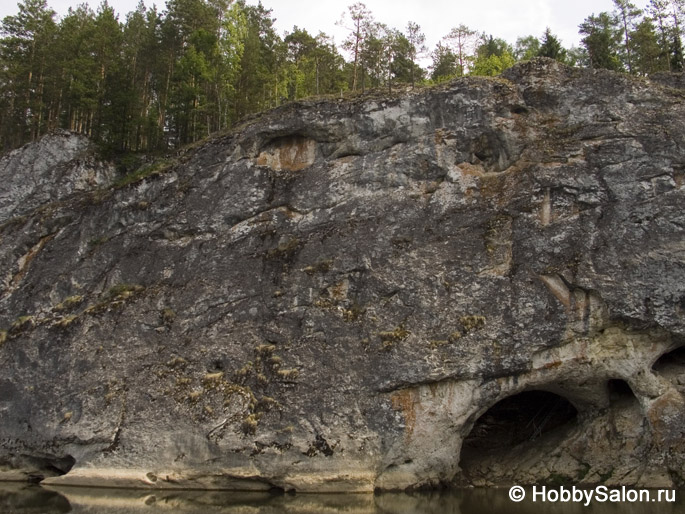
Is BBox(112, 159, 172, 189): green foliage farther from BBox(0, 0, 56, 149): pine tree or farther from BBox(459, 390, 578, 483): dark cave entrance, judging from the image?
BBox(459, 390, 578, 483): dark cave entrance

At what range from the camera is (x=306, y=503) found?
13391 millimetres

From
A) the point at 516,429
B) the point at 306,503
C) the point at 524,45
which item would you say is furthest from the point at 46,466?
the point at 524,45

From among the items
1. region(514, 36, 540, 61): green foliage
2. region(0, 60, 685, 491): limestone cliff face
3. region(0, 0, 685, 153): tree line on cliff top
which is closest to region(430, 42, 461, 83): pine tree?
region(0, 0, 685, 153): tree line on cliff top

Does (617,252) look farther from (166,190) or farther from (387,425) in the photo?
(166,190)

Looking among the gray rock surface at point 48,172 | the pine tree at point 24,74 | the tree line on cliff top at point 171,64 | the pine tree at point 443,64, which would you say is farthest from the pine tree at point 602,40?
the pine tree at point 24,74

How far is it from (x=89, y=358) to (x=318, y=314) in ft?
24.2

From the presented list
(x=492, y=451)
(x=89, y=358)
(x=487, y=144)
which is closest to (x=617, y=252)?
(x=487, y=144)

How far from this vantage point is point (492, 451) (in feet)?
58.6

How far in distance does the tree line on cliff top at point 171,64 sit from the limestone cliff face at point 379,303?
7267mm

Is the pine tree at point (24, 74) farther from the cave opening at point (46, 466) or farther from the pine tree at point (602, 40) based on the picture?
the pine tree at point (602, 40)

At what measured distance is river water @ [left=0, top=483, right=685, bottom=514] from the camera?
12.4m

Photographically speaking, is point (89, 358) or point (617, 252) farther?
point (89, 358)

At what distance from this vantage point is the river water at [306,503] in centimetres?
1236

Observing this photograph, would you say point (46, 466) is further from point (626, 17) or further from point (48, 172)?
point (626, 17)
